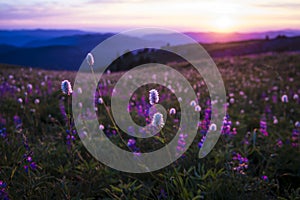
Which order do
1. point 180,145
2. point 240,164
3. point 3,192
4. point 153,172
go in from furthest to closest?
point 180,145 < point 153,172 < point 240,164 < point 3,192

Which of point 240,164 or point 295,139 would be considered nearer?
point 240,164

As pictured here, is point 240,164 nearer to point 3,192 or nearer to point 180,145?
point 180,145

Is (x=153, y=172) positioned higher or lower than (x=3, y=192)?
lower

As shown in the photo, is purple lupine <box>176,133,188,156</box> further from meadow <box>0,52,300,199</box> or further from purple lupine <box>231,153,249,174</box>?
purple lupine <box>231,153,249,174</box>

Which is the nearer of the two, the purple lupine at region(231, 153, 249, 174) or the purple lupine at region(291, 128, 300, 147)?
the purple lupine at region(231, 153, 249, 174)

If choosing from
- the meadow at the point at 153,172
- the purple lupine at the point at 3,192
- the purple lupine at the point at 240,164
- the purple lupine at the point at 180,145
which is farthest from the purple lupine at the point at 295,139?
the purple lupine at the point at 3,192

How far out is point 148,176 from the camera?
10.7 ft

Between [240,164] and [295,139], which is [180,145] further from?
[295,139]

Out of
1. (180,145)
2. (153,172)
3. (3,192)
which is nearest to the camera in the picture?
(3,192)

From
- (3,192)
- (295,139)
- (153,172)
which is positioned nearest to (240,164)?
(153,172)

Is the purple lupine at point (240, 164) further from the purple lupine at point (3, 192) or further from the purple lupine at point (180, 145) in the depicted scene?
the purple lupine at point (3, 192)

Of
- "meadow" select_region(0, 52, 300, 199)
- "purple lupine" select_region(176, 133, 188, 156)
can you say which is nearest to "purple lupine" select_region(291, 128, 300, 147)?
"meadow" select_region(0, 52, 300, 199)

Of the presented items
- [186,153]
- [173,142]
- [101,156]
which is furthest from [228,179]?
[101,156]

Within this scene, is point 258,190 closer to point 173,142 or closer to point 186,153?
point 186,153
